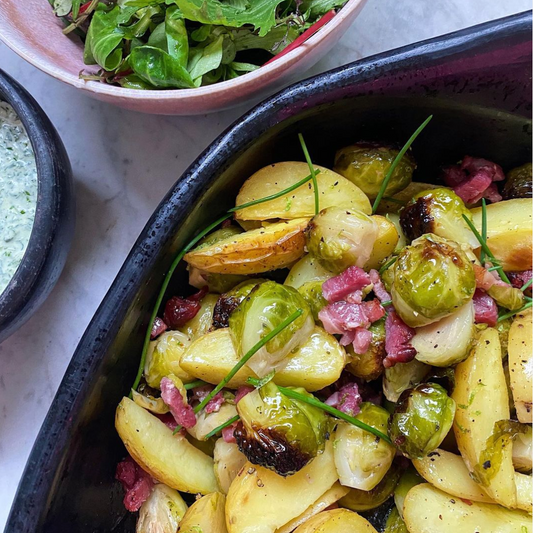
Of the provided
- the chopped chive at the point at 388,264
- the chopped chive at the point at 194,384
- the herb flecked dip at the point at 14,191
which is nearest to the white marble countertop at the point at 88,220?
the herb flecked dip at the point at 14,191

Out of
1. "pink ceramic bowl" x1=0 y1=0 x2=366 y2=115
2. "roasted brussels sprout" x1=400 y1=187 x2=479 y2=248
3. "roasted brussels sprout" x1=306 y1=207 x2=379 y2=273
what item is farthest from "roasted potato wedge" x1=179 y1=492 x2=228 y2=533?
"pink ceramic bowl" x1=0 y1=0 x2=366 y2=115

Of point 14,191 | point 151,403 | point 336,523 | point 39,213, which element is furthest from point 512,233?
point 14,191

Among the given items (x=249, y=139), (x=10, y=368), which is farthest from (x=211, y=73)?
(x=10, y=368)

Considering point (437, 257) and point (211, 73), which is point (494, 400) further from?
point (211, 73)

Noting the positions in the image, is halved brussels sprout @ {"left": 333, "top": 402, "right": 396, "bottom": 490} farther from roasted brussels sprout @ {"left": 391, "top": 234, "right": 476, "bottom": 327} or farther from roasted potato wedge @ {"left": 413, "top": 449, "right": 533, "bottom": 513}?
roasted brussels sprout @ {"left": 391, "top": 234, "right": 476, "bottom": 327}

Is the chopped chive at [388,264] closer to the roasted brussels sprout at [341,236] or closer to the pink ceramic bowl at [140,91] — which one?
the roasted brussels sprout at [341,236]

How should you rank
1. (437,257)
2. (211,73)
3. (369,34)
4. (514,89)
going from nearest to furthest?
(437,257) → (514,89) → (211,73) → (369,34)

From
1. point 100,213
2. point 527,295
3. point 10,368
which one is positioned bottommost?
point 527,295
